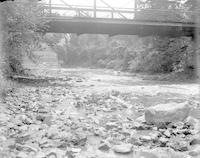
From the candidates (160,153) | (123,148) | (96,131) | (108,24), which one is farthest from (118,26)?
(160,153)

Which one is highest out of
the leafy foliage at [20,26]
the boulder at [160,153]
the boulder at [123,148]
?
the leafy foliage at [20,26]

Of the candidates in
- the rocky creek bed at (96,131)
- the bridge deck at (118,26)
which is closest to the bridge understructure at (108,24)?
the bridge deck at (118,26)

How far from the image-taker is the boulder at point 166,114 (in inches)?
314

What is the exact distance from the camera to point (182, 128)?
7500 mm

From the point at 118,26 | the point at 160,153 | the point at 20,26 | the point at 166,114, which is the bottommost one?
the point at 160,153

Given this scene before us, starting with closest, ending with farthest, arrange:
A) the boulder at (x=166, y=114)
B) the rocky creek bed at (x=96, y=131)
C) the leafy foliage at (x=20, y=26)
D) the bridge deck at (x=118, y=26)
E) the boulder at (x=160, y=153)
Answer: the boulder at (x=160, y=153), the rocky creek bed at (x=96, y=131), the boulder at (x=166, y=114), the leafy foliage at (x=20, y=26), the bridge deck at (x=118, y=26)

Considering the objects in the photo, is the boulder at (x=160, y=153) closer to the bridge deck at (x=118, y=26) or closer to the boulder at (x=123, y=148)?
the boulder at (x=123, y=148)

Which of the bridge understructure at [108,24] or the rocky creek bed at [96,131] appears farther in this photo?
the bridge understructure at [108,24]

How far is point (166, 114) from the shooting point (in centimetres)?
799

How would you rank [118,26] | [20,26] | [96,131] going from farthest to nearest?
[118,26] → [20,26] → [96,131]

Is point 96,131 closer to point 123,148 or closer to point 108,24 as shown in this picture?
point 123,148

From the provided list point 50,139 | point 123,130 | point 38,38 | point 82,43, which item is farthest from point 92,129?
point 82,43

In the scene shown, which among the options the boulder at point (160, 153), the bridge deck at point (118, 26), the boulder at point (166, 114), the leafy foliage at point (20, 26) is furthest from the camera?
the bridge deck at point (118, 26)

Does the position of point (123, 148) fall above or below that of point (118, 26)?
below
